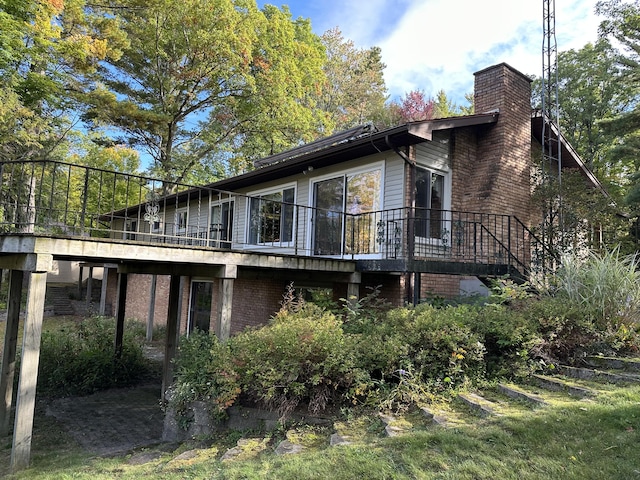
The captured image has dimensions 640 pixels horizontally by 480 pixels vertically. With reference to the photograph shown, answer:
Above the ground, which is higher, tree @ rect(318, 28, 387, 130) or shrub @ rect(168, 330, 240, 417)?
tree @ rect(318, 28, 387, 130)

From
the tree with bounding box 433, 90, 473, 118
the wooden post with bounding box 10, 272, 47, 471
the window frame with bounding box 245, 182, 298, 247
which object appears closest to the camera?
the wooden post with bounding box 10, 272, 47, 471

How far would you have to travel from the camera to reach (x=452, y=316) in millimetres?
5699

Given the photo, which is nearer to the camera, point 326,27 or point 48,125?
point 48,125

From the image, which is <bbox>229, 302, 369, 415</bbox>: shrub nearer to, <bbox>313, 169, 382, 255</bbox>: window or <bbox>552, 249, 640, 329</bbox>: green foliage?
<bbox>313, 169, 382, 255</bbox>: window

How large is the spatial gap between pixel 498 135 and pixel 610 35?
310 inches

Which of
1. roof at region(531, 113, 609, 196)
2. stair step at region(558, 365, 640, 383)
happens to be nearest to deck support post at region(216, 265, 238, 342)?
stair step at region(558, 365, 640, 383)

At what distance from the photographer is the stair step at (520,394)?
14.1 ft

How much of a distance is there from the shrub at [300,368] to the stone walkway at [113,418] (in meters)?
2.19

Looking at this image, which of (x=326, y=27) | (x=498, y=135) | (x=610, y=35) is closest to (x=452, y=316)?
(x=498, y=135)

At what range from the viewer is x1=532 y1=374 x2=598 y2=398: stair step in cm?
440

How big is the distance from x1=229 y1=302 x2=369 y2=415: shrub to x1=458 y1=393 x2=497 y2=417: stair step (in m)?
1.09

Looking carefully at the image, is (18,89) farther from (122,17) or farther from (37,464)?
(37,464)

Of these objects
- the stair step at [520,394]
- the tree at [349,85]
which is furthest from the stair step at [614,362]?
the tree at [349,85]

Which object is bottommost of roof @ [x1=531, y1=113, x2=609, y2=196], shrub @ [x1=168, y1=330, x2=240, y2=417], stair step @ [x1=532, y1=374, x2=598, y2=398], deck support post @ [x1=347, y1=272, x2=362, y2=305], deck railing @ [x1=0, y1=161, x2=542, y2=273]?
shrub @ [x1=168, y1=330, x2=240, y2=417]
